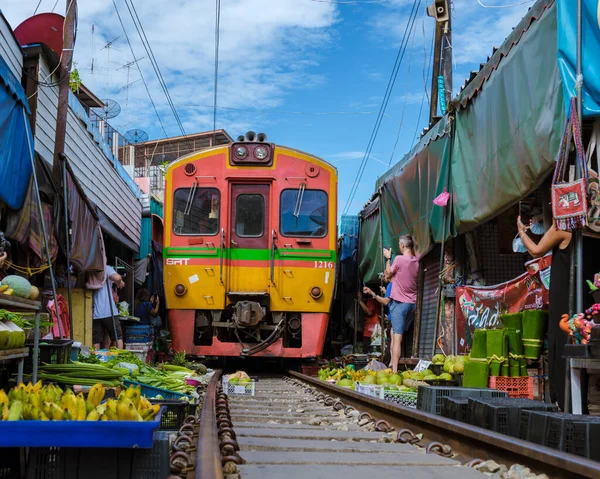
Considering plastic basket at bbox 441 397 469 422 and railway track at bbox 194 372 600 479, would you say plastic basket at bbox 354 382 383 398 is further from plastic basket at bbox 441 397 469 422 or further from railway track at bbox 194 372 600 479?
plastic basket at bbox 441 397 469 422

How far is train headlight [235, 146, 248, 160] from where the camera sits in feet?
35.8

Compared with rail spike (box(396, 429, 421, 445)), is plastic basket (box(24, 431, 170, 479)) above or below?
above

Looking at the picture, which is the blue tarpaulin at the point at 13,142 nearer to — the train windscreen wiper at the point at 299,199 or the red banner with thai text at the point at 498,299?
the train windscreen wiper at the point at 299,199

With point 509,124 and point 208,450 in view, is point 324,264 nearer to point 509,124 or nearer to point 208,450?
point 509,124

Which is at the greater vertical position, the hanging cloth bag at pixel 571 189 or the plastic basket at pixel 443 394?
the hanging cloth bag at pixel 571 189

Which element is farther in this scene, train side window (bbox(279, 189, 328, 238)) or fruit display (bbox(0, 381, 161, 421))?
train side window (bbox(279, 189, 328, 238))

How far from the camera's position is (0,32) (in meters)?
7.31

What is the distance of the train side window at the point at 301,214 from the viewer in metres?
10.8

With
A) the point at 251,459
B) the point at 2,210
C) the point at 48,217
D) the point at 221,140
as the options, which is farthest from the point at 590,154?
the point at 221,140

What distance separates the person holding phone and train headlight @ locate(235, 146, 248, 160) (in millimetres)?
6101

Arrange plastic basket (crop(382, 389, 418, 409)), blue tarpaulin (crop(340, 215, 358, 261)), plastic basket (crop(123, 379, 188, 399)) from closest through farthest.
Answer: plastic basket (crop(123, 379, 188, 399)) < plastic basket (crop(382, 389, 418, 409)) < blue tarpaulin (crop(340, 215, 358, 261))

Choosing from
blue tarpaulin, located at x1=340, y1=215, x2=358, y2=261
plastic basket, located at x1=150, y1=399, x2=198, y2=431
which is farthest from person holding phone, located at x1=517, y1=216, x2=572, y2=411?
blue tarpaulin, located at x1=340, y1=215, x2=358, y2=261

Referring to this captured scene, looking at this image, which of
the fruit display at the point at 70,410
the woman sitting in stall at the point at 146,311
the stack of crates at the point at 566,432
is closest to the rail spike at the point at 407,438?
the stack of crates at the point at 566,432

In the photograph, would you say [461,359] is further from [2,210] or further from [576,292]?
[2,210]
